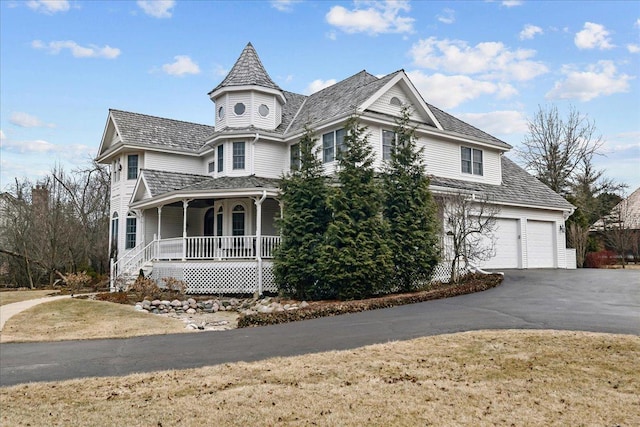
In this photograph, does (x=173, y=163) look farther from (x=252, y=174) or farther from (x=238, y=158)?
(x=252, y=174)

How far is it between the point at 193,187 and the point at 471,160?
13.1 meters

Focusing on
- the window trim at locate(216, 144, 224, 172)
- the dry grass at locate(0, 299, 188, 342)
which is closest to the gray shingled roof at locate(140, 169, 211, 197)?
the window trim at locate(216, 144, 224, 172)

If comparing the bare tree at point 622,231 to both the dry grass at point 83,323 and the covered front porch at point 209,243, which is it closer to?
the covered front porch at point 209,243

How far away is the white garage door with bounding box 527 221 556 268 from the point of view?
2384 cm

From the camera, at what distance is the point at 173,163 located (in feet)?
84.1

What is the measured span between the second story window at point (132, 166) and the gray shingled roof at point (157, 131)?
113 centimetres

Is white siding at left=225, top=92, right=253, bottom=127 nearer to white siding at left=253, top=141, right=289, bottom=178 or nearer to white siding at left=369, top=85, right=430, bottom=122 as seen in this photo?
white siding at left=253, top=141, right=289, bottom=178

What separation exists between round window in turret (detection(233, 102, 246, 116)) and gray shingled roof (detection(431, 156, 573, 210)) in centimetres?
919

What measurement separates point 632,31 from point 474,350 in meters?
7.64

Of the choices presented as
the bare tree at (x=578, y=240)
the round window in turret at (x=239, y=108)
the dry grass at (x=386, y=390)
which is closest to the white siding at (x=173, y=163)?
the round window in turret at (x=239, y=108)

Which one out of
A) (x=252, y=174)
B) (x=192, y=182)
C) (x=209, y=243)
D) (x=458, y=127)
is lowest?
(x=209, y=243)

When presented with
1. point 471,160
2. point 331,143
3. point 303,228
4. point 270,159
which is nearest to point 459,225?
point 303,228

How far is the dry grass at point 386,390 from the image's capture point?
536cm

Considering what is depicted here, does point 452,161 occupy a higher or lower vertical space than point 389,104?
lower
